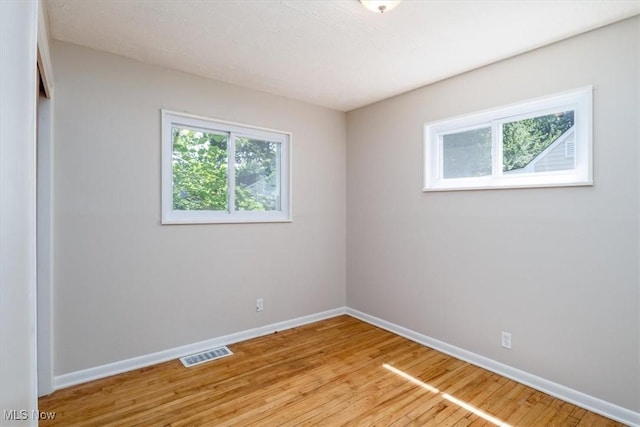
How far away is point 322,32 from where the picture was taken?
224 cm

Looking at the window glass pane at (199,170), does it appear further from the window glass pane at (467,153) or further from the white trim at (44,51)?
the window glass pane at (467,153)

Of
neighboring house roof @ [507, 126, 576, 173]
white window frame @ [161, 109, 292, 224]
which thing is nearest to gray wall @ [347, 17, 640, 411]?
neighboring house roof @ [507, 126, 576, 173]

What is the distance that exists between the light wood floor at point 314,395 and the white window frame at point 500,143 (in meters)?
1.55

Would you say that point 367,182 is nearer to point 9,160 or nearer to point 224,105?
point 224,105

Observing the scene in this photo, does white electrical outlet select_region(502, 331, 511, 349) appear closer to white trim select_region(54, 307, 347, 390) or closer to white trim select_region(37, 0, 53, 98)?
white trim select_region(54, 307, 347, 390)

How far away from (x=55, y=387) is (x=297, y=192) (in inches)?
103

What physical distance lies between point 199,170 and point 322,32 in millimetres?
1669

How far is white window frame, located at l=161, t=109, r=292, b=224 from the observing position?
2.82 metres

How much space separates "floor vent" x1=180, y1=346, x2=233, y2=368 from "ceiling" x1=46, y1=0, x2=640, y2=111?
2.55 meters

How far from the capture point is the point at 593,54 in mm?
2168

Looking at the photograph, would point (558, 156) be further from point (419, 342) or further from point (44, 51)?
point (44, 51)

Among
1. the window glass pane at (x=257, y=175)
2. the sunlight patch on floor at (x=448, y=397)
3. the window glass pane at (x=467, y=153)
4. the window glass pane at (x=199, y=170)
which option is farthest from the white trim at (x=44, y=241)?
the window glass pane at (x=467, y=153)

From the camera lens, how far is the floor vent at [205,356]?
9.07ft

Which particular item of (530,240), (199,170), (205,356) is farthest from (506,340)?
(199,170)
